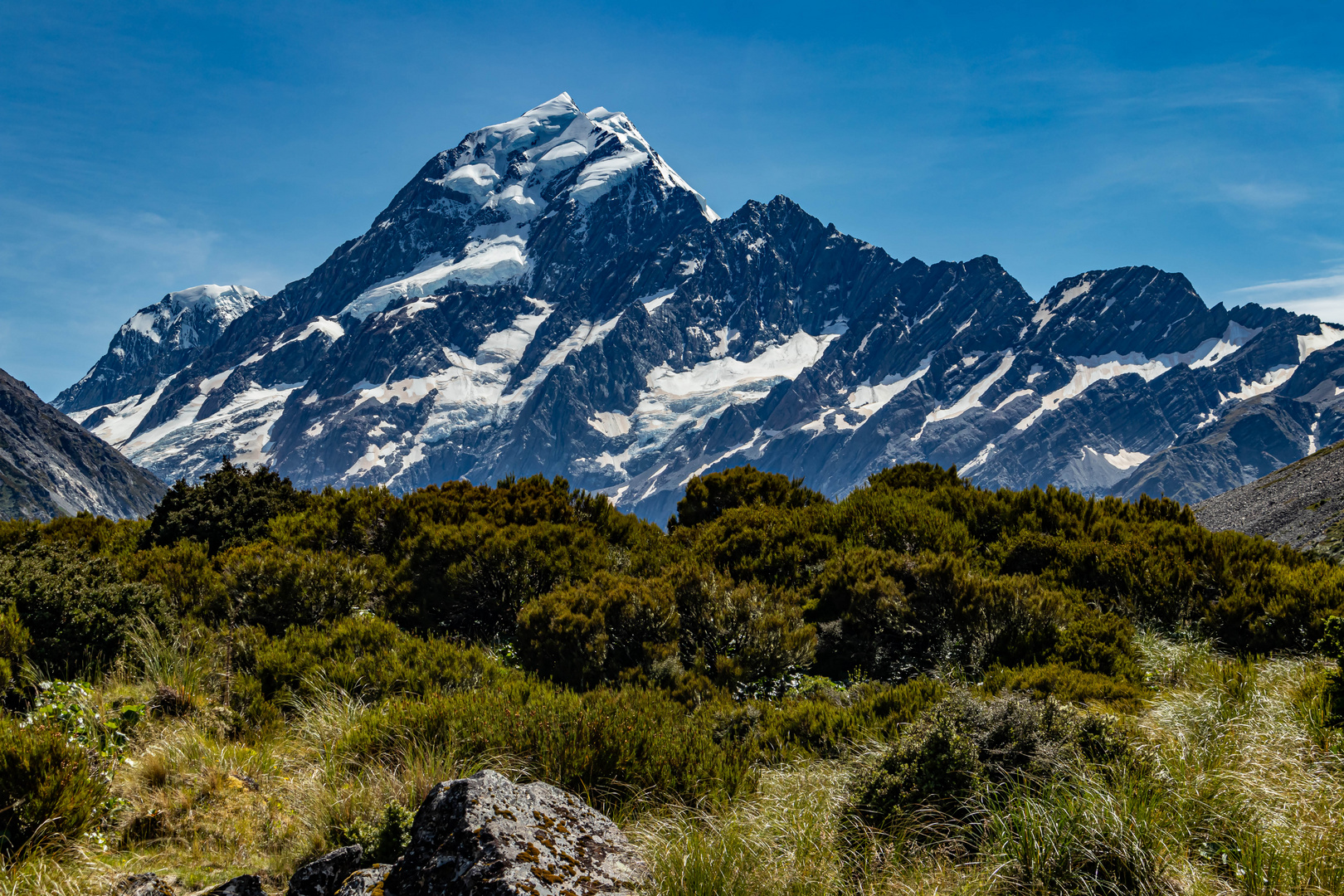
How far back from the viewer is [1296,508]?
2236 cm

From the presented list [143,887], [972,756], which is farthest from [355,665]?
[972,756]

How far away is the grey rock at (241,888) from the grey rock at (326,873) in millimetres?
176

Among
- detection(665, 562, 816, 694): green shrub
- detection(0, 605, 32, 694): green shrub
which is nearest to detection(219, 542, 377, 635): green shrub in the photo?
detection(0, 605, 32, 694): green shrub

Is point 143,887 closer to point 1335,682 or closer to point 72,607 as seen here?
point 72,607

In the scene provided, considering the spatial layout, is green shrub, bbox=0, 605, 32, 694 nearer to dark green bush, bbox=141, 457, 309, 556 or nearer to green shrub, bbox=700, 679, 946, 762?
dark green bush, bbox=141, 457, 309, 556

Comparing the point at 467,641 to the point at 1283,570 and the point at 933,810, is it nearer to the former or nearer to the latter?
the point at 933,810

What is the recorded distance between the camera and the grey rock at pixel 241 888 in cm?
437

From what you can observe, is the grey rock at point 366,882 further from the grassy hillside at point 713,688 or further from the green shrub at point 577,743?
the green shrub at point 577,743

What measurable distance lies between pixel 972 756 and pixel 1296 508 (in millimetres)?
23507

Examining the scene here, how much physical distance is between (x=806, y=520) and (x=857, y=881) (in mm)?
7914

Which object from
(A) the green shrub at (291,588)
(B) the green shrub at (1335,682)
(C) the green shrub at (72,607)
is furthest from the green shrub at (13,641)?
(B) the green shrub at (1335,682)

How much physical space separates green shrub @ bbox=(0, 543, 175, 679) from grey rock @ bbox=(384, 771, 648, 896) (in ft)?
19.5

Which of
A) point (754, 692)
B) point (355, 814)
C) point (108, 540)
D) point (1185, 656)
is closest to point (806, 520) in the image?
point (754, 692)

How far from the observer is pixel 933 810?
4820 mm
